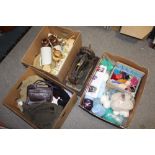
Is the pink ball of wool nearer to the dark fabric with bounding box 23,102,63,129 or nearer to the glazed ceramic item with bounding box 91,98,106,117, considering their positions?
the glazed ceramic item with bounding box 91,98,106,117

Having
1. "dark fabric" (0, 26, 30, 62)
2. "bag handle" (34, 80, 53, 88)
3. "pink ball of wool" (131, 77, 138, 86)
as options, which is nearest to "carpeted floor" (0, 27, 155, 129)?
"dark fabric" (0, 26, 30, 62)

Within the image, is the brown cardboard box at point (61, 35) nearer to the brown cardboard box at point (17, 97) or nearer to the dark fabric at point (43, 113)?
the brown cardboard box at point (17, 97)

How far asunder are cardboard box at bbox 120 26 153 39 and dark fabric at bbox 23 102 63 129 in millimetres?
991

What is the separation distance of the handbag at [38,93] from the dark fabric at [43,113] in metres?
0.06

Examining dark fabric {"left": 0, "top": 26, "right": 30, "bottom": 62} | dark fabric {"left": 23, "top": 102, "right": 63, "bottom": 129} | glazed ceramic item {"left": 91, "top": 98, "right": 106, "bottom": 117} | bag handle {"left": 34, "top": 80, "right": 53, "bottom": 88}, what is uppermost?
dark fabric {"left": 0, "top": 26, "right": 30, "bottom": 62}

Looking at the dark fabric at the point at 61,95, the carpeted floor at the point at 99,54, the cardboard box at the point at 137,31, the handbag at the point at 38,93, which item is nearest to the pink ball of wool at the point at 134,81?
the carpeted floor at the point at 99,54

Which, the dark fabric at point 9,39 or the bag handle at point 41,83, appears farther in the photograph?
the dark fabric at point 9,39

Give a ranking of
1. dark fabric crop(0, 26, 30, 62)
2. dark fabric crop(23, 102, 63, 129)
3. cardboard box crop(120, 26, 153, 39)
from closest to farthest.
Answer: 1. dark fabric crop(23, 102, 63, 129)
2. cardboard box crop(120, 26, 153, 39)
3. dark fabric crop(0, 26, 30, 62)

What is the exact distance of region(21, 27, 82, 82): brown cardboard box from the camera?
1.64 metres

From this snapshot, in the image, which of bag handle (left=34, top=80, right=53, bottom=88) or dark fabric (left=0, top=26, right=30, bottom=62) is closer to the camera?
bag handle (left=34, top=80, right=53, bottom=88)

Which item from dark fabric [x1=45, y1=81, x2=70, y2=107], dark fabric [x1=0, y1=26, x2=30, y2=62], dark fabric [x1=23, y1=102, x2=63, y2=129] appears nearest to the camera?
dark fabric [x1=23, y1=102, x2=63, y2=129]

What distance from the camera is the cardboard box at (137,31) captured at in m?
1.73
